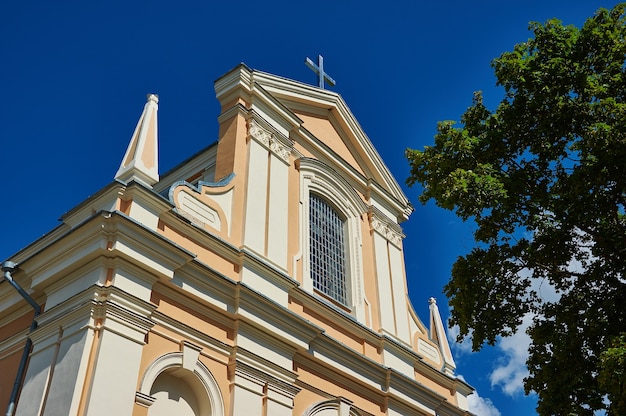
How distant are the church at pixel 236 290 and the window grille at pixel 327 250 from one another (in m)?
0.05

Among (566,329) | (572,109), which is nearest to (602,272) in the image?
(566,329)

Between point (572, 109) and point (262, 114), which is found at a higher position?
point (262, 114)

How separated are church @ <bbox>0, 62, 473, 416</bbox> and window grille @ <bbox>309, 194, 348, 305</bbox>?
0.05 m

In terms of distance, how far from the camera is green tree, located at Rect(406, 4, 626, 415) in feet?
37.2

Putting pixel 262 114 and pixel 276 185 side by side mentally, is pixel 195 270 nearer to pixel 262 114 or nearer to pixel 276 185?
pixel 276 185

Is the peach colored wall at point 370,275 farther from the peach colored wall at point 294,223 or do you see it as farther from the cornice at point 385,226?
the peach colored wall at point 294,223

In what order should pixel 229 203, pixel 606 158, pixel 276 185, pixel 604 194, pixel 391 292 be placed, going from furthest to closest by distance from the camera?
pixel 391 292 → pixel 276 185 → pixel 229 203 → pixel 604 194 → pixel 606 158

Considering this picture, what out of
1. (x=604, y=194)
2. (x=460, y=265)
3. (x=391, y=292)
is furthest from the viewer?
(x=391, y=292)

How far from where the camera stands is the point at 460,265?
12.5 metres

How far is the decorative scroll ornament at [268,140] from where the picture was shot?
51.1ft

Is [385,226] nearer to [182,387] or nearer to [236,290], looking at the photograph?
[236,290]

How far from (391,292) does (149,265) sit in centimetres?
843

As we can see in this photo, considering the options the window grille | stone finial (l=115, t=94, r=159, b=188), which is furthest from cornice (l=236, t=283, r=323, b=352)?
stone finial (l=115, t=94, r=159, b=188)

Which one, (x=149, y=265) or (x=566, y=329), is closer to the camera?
(x=149, y=265)
